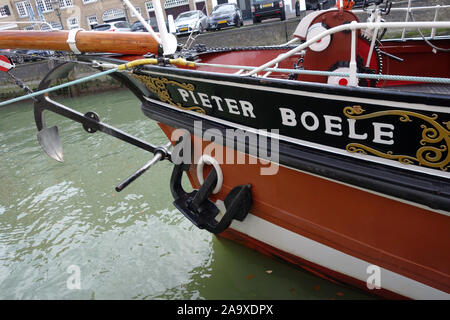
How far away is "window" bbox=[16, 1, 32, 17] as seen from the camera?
29.7m

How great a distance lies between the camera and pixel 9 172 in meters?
6.62

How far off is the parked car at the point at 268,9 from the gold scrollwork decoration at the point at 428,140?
14.6m

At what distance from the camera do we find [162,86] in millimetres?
2969

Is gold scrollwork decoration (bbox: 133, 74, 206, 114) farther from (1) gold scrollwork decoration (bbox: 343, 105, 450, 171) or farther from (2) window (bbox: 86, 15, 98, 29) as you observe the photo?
(2) window (bbox: 86, 15, 98, 29)

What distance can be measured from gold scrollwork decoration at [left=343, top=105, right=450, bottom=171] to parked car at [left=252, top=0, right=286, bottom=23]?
1455 centimetres

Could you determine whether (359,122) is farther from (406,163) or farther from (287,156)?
(287,156)

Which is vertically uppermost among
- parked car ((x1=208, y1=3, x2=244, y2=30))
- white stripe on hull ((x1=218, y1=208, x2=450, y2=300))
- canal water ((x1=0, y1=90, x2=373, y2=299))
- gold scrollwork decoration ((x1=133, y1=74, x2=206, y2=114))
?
parked car ((x1=208, y1=3, x2=244, y2=30))

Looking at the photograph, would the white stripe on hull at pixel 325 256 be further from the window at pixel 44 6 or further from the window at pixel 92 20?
the window at pixel 44 6

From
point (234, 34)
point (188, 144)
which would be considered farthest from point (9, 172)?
point (234, 34)

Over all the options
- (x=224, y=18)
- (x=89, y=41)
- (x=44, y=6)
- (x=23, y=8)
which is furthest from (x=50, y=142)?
(x=23, y=8)

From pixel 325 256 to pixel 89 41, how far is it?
2.87 m

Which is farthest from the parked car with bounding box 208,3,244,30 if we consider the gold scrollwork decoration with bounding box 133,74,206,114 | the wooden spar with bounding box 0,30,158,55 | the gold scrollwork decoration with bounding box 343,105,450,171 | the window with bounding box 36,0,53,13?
the window with bounding box 36,0,53,13

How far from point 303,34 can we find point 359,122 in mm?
1005
